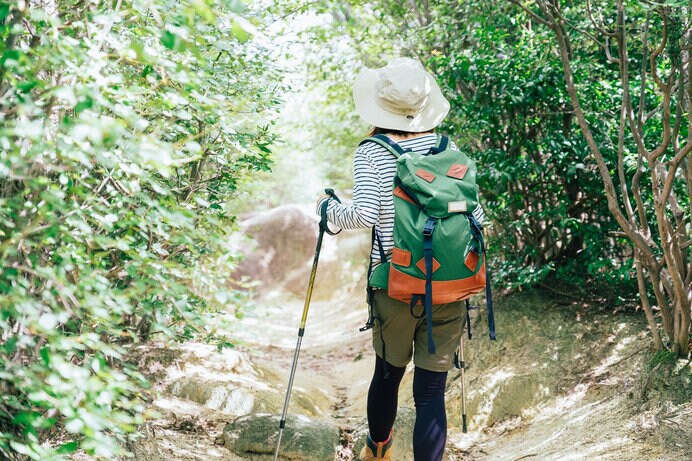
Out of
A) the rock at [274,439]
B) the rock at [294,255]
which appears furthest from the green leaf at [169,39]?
the rock at [294,255]

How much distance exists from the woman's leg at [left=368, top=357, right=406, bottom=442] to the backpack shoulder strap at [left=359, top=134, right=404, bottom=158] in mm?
967

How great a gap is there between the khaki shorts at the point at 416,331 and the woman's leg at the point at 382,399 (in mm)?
100

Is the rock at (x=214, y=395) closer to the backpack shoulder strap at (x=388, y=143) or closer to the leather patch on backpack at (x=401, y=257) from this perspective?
the leather patch on backpack at (x=401, y=257)

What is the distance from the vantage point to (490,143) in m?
5.70

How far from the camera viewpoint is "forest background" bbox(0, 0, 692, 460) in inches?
67.7

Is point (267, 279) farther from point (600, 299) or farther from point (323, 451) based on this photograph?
point (323, 451)

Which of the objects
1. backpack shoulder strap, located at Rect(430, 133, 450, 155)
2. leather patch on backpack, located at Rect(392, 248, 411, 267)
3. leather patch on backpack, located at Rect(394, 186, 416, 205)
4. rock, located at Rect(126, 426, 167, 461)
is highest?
backpack shoulder strap, located at Rect(430, 133, 450, 155)

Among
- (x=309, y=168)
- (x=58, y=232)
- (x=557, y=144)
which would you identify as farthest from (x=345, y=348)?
(x=309, y=168)

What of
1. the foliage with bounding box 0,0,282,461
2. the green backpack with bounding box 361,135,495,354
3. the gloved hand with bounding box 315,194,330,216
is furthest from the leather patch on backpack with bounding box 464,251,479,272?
the foliage with bounding box 0,0,282,461

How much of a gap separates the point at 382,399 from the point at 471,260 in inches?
32.3

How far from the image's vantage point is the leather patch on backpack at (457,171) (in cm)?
281

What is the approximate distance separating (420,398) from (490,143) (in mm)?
3326

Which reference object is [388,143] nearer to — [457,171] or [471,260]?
[457,171]

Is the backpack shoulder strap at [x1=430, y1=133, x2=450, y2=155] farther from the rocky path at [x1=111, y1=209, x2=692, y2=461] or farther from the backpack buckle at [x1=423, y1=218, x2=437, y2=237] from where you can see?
the rocky path at [x1=111, y1=209, x2=692, y2=461]
